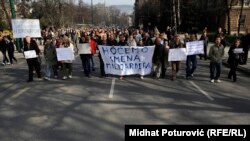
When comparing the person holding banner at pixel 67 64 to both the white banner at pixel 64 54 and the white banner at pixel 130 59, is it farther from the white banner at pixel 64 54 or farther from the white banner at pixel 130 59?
the white banner at pixel 130 59

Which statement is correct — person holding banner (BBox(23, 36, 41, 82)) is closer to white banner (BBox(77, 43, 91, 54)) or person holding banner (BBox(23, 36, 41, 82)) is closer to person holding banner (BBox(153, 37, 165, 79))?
white banner (BBox(77, 43, 91, 54))

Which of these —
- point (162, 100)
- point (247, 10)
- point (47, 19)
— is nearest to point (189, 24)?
point (247, 10)

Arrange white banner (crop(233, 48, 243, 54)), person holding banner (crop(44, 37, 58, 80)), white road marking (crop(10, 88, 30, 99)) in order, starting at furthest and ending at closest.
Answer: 1. person holding banner (crop(44, 37, 58, 80))
2. white banner (crop(233, 48, 243, 54))
3. white road marking (crop(10, 88, 30, 99))

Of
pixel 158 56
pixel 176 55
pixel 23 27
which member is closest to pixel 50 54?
pixel 158 56

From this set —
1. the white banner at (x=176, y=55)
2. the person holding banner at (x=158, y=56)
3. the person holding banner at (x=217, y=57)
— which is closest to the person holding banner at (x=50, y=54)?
the person holding banner at (x=158, y=56)

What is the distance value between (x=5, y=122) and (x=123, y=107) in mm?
2956

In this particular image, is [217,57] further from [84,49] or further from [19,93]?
[19,93]

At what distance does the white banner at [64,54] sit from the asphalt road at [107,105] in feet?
3.43

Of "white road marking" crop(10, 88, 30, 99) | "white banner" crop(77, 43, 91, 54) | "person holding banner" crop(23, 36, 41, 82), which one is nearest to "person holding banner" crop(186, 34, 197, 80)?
"white banner" crop(77, 43, 91, 54)

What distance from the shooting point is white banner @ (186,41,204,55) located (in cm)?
1353

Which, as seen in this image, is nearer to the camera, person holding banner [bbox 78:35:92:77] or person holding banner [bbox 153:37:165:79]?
person holding banner [bbox 153:37:165:79]

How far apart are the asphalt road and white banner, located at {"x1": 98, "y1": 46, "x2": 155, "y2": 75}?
15.9 inches

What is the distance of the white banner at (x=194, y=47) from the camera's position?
1353 cm

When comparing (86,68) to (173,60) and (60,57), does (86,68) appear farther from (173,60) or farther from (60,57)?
(173,60)
